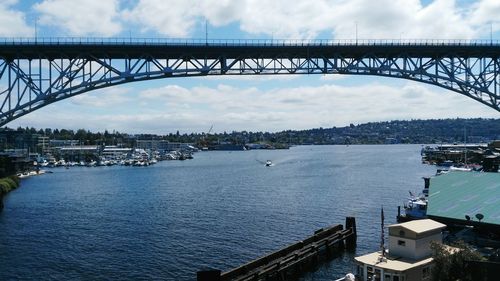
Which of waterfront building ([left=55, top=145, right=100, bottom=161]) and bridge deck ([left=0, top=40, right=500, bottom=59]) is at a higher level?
bridge deck ([left=0, top=40, right=500, bottom=59])

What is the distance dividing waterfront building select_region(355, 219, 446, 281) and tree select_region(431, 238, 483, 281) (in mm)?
2933

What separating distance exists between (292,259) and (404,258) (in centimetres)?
827

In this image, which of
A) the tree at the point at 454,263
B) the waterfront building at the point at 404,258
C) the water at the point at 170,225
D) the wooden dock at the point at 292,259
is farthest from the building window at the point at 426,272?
the wooden dock at the point at 292,259

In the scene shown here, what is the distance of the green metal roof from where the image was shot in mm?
29266

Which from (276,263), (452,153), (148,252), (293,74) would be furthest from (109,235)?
(452,153)

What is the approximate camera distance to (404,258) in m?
24.3

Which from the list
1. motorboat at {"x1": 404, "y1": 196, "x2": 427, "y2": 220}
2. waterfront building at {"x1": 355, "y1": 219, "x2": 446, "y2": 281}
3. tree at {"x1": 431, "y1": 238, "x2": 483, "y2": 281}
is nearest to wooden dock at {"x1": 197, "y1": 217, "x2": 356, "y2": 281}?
waterfront building at {"x1": 355, "y1": 219, "x2": 446, "y2": 281}

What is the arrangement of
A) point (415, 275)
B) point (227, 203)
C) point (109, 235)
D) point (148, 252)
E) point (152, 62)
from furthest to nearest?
point (227, 203)
point (152, 62)
point (109, 235)
point (148, 252)
point (415, 275)

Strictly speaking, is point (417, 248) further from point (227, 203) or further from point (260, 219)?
point (227, 203)

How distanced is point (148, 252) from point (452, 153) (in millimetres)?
112682

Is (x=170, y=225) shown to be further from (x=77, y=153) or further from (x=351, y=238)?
(x=77, y=153)

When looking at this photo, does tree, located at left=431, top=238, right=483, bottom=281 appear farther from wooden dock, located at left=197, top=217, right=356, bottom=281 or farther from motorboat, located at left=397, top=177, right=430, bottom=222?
motorboat, located at left=397, top=177, right=430, bottom=222

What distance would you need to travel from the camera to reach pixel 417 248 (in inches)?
947

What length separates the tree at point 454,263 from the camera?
1886 cm
